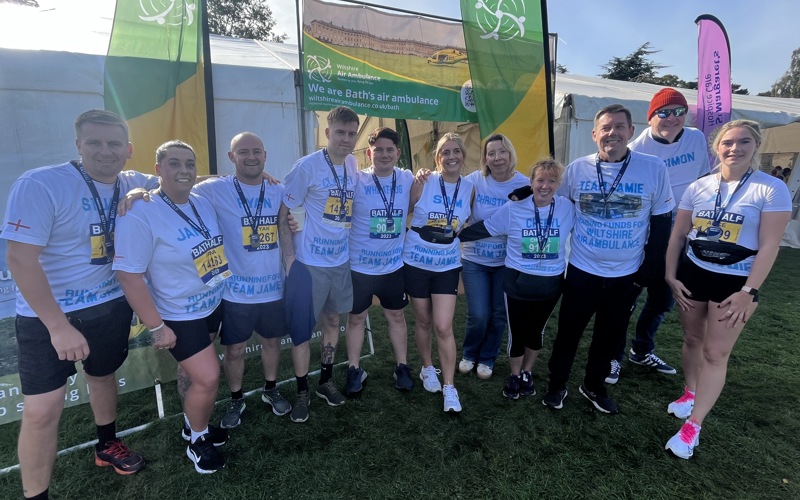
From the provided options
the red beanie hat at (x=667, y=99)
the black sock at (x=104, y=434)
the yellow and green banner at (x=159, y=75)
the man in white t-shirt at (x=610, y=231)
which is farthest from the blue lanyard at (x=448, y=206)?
the yellow and green banner at (x=159, y=75)

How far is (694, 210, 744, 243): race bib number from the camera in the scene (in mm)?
2105

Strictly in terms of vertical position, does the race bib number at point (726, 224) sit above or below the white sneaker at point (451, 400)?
above

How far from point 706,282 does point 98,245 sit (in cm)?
321

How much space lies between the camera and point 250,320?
2420mm

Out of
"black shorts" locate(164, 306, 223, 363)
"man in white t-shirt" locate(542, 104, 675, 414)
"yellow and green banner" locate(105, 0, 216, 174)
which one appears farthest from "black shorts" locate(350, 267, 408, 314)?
"yellow and green banner" locate(105, 0, 216, 174)

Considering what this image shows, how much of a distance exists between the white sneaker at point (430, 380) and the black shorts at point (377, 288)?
0.63 m

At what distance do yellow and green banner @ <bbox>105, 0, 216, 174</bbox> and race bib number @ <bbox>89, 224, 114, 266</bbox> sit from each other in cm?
240

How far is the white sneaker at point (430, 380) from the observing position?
2.99 metres

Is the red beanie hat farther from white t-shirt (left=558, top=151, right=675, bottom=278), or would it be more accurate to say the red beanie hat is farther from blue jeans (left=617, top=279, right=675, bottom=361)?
blue jeans (left=617, top=279, right=675, bottom=361)

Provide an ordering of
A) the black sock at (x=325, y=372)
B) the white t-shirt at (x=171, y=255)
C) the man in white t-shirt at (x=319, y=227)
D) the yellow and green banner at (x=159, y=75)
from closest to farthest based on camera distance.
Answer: the white t-shirt at (x=171, y=255) < the man in white t-shirt at (x=319, y=227) < the black sock at (x=325, y=372) < the yellow and green banner at (x=159, y=75)

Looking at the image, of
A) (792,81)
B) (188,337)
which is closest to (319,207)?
(188,337)

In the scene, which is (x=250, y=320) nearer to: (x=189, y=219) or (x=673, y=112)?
(x=189, y=219)

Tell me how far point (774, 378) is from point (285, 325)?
3936 mm

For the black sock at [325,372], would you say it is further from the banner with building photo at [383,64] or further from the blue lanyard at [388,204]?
the banner with building photo at [383,64]
